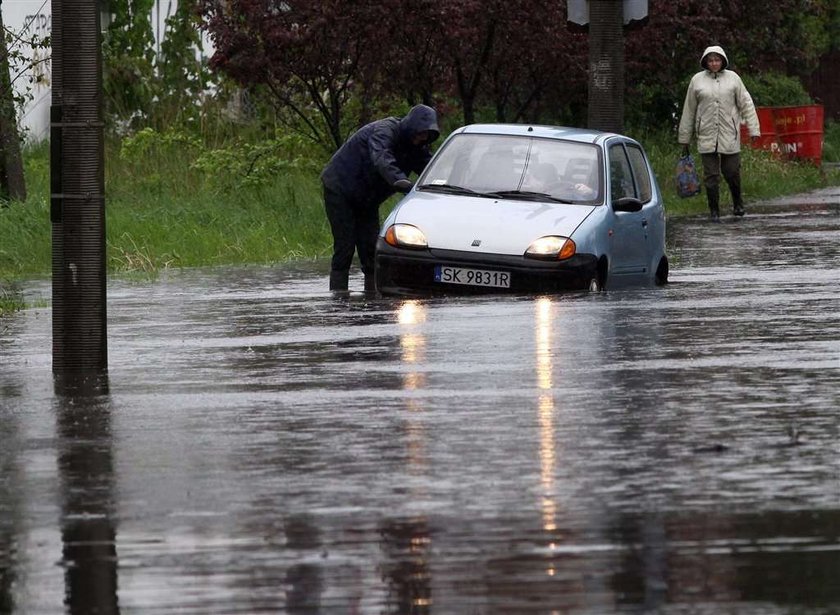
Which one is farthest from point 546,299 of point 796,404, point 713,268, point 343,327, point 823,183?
point 823,183

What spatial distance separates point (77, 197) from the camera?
11312 mm

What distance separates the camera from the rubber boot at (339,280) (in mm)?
17422

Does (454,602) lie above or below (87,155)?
below

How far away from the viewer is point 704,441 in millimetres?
8781

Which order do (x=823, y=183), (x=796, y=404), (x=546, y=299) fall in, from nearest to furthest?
(x=796, y=404) → (x=546, y=299) → (x=823, y=183)

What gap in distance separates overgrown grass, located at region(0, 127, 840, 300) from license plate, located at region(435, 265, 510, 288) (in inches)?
115

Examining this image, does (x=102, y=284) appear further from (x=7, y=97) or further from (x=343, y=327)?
(x=7, y=97)

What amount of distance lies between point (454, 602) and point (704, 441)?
2.89 metres

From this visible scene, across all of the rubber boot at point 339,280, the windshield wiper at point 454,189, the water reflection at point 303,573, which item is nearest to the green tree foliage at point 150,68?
the rubber boot at point 339,280

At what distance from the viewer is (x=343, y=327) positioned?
13805 millimetres

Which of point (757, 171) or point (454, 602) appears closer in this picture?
point (454, 602)

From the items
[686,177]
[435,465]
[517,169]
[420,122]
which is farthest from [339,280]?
[686,177]

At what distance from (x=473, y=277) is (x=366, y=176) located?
82.6 inches

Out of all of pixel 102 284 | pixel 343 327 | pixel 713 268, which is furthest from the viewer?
pixel 713 268
